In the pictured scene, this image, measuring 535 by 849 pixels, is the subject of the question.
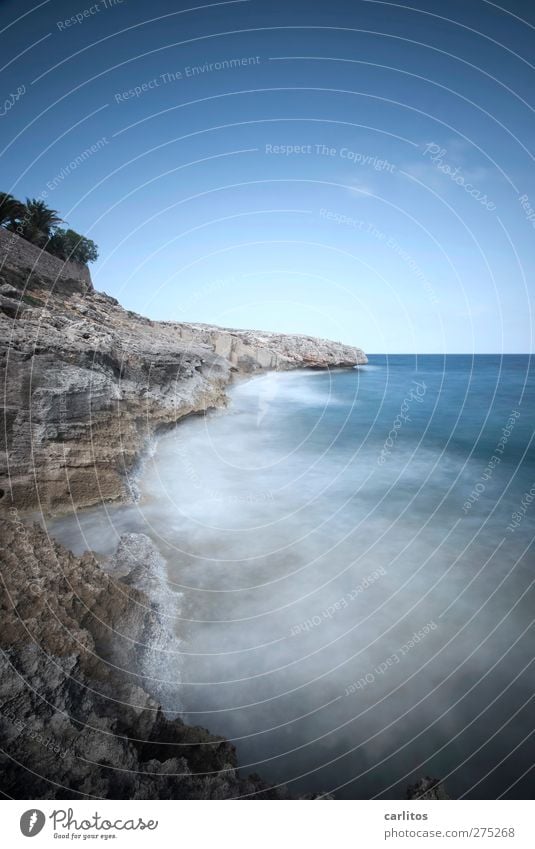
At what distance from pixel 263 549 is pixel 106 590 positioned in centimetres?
330

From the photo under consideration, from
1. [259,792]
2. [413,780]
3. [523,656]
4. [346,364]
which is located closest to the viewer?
[259,792]

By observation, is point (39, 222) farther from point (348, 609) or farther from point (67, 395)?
point (348, 609)

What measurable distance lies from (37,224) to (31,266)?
255 inches

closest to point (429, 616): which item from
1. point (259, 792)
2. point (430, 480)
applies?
point (259, 792)

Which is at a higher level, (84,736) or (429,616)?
(84,736)

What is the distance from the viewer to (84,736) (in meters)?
2.91

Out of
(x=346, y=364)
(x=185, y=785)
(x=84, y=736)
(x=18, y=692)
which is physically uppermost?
(x=346, y=364)

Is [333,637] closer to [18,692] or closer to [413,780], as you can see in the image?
[413,780]

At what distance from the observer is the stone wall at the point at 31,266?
12.2 metres

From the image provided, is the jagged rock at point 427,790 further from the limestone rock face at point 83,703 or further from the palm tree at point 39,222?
the palm tree at point 39,222

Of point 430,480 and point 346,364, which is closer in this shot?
point 430,480

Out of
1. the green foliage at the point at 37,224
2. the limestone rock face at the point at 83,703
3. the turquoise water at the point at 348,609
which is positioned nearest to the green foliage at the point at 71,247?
the green foliage at the point at 37,224

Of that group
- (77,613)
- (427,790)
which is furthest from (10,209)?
(427,790)

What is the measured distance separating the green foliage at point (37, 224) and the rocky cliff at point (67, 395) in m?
1.49
